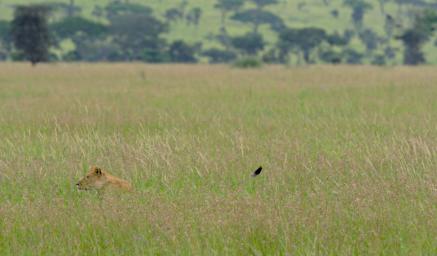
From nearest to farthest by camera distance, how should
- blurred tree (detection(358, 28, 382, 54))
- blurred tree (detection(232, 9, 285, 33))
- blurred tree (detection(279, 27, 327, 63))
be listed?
blurred tree (detection(279, 27, 327, 63))
blurred tree (detection(358, 28, 382, 54))
blurred tree (detection(232, 9, 285, 33))

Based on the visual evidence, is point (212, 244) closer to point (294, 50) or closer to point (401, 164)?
point (401, 164)

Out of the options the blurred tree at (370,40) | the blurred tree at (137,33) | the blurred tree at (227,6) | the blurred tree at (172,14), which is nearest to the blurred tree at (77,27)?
the blurred tree at (137,33)

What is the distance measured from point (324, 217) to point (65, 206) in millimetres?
2147

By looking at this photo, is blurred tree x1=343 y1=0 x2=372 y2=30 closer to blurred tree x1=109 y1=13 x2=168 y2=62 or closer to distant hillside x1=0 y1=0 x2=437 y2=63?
distant hillside x1=0 y1=0 x2=437 y2=63

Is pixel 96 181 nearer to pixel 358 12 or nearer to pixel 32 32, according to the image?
pixel 32 32

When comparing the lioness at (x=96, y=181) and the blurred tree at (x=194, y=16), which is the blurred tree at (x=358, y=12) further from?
the lioness at (x=96, y=181)

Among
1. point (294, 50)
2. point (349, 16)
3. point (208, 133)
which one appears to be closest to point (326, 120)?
point (208, 133)

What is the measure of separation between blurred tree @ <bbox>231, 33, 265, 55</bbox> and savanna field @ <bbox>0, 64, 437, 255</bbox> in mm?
71723

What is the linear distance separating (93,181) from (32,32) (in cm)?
4012

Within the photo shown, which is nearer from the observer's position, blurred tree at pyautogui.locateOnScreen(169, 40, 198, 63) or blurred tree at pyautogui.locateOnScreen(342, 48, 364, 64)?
blurred tree at pyautogui.locateOnScreen(169, 40, 198, 63)

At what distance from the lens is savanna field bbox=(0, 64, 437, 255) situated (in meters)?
5.36

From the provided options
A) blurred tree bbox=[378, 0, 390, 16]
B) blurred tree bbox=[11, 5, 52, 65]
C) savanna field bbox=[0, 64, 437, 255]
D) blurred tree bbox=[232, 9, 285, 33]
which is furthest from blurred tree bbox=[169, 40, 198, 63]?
savanna field bbox=[0, 64, 437, 255]

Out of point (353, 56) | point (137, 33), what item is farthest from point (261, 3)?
point (137, 33)

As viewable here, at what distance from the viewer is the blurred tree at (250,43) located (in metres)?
85.4
